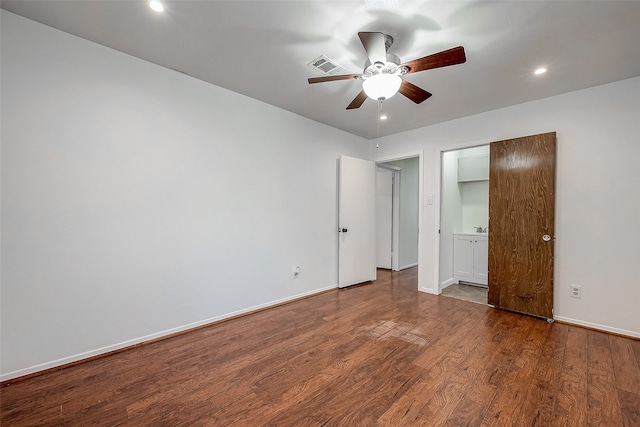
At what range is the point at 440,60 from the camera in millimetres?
1835

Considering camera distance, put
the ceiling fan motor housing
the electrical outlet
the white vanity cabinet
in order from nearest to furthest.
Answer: the ceiling fan motor housing → the electrical outlet → the white vanity cabinet

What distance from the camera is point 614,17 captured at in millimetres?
1826

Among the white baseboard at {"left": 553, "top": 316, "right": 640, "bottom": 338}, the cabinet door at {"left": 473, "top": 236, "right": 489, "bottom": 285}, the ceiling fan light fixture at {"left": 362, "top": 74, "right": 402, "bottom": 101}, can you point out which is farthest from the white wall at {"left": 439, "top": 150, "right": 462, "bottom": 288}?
the ceiling fan light fixture at {"left": 362, "top": 74, "right": 402, "bottom": 101}

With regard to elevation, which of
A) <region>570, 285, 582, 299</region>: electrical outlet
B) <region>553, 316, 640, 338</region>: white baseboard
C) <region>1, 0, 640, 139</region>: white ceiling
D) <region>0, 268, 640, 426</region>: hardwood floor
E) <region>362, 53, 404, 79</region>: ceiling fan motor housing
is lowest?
<region>0, 268, 640, 426</region>: hardwood floor

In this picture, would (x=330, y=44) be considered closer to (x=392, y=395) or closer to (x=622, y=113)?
(x=392, y=395)

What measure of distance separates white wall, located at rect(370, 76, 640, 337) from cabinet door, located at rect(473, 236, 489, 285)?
1.31 meters

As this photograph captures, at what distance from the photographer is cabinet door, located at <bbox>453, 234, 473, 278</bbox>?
450cm

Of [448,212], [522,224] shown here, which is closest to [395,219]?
[448,212]

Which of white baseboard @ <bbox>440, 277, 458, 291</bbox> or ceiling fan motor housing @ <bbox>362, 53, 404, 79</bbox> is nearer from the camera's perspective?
ceiling fan motor housing @ <bbox>362, 53, 404, 79</bbox>

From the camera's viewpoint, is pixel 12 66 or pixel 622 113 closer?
pixel 12 66

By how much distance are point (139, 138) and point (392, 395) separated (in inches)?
118

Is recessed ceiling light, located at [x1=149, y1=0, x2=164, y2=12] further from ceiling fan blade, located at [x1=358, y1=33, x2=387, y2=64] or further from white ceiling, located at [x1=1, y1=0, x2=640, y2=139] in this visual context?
ceiling fan blade, located at [x1=358, y1=33, x2=387, y2=64]

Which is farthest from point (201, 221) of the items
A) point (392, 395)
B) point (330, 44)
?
point (392, 395)

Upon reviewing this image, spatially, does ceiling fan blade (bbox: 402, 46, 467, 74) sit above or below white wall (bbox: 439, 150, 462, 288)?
above
